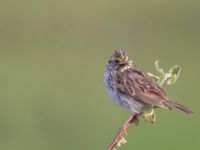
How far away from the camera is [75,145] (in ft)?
41.0

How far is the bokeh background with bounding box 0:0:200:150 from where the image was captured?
13.0 metres

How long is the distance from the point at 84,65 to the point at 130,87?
8.73 m

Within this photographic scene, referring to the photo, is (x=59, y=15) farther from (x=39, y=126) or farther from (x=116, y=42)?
(x=39, y=126)

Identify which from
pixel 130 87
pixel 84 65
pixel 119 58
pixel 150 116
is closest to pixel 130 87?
pixel 130 87

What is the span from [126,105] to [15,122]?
20.3ft

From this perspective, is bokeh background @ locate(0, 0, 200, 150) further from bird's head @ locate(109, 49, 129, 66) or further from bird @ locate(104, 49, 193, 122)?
bird's head @ locate(109, 49, 129, 66)

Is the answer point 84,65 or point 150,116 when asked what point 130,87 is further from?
point 84,65

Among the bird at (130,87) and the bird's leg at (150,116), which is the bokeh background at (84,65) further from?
the bird's leg at (150,116)

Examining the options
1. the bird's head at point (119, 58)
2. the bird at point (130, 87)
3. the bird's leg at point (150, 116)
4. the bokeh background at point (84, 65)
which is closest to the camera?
the bird's leg at point (150, 116)

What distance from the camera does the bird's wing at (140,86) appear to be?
7.31 m

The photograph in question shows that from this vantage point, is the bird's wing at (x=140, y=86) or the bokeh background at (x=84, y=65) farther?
the bokeh background at (x=84, y=65)

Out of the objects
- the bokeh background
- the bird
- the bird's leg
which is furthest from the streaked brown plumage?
the bokeh background

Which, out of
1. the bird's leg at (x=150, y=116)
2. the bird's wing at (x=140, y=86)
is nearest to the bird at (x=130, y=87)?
the bird's wing at (x=140, y=86)

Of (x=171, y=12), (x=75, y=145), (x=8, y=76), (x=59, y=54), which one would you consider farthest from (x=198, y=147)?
(x=171, y=12)
